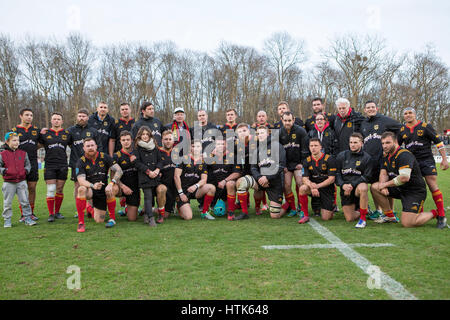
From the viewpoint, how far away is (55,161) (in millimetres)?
6086

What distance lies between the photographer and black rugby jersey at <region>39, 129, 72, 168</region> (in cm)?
609

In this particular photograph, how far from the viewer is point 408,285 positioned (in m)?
2.88

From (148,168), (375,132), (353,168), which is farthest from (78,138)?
(375,132)

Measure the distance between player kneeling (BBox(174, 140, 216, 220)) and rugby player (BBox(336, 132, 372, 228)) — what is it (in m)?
2.41

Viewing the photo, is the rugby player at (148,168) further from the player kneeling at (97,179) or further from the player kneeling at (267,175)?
the player kneeling at (267,175)

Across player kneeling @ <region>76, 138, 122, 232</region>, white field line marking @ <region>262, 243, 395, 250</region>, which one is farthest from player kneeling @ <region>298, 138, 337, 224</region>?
player kneeling @ <region>76, 138, 122, 232</region>

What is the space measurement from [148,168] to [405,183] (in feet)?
14.1

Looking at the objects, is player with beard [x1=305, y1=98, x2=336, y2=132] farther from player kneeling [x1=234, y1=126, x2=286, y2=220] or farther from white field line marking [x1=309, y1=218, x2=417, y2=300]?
white field line marking [x1=309, y1=218, x2=417, y2=300]

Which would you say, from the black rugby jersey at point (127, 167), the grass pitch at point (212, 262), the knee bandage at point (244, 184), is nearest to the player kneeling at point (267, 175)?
the knee bandage at point (244, 184)

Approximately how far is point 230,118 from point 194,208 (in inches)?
87.2

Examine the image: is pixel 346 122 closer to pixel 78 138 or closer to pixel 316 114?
pixel 316 114

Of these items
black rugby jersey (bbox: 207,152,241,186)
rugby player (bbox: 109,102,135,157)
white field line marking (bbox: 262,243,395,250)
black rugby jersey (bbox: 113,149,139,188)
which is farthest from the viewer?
rugby player (bbox: 109,102,135,157)

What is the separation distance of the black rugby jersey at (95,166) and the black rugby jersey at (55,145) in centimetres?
84

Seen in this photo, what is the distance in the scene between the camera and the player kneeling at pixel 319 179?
564 centimetres
